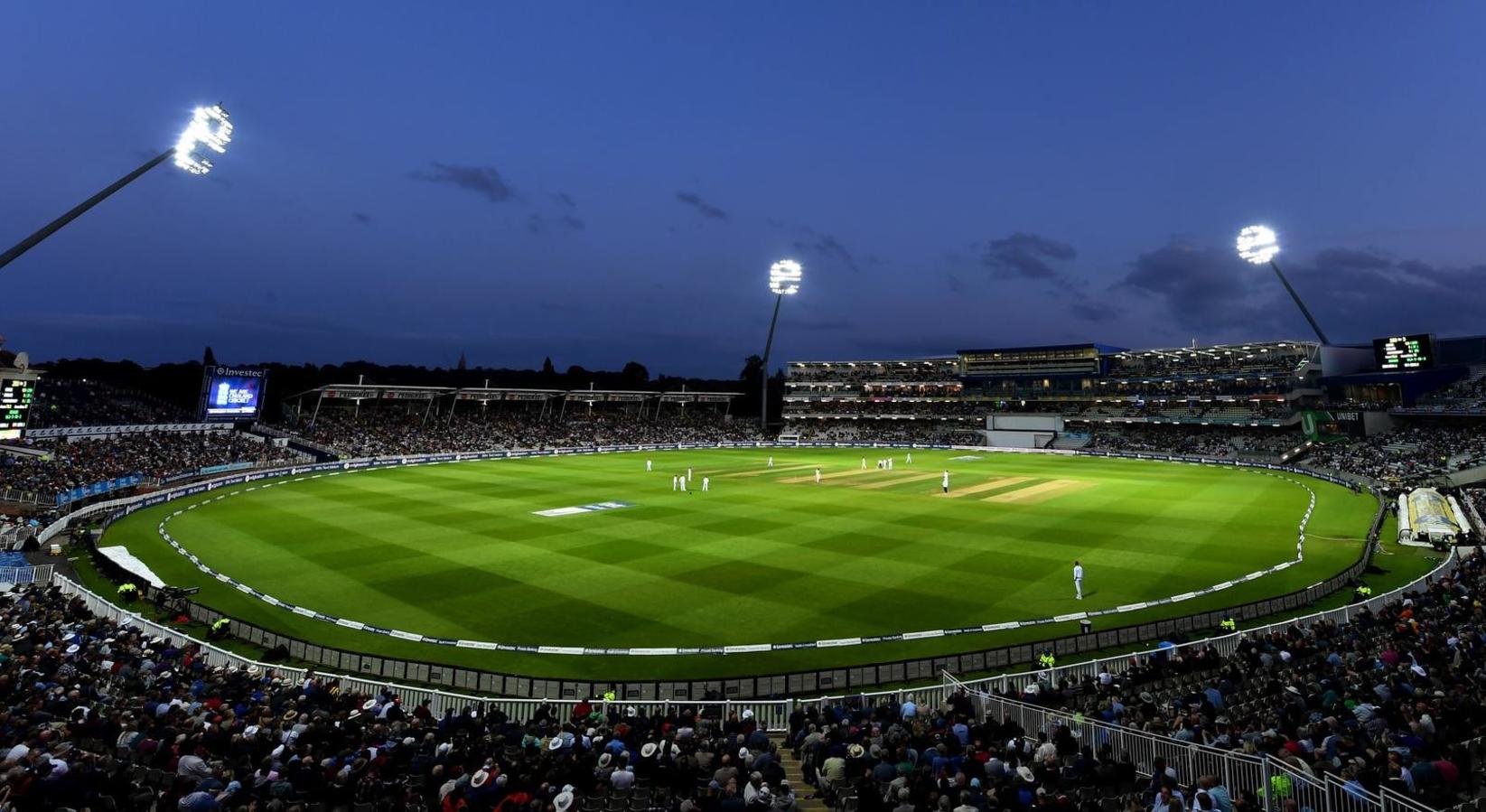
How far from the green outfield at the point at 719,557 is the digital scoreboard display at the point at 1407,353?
2620 cm

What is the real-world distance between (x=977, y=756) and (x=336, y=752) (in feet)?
29.9

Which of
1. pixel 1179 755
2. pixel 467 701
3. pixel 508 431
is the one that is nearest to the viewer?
pixel 1179 755

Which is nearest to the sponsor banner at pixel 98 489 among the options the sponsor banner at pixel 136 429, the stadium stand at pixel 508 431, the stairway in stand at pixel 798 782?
the sponsor banner at pixel 136 429

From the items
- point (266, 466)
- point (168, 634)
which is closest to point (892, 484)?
point (168, 634)

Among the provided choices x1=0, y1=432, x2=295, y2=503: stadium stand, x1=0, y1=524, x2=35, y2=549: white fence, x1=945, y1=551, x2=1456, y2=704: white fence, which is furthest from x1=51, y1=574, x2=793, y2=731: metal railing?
x1=0, y1=432, x2=295, y2=503: stadium stand

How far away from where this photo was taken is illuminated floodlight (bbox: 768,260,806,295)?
95.3 m

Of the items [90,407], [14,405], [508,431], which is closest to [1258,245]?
[508,431]

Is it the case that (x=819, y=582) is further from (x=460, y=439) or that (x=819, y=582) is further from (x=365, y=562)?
(x=460, y=439)

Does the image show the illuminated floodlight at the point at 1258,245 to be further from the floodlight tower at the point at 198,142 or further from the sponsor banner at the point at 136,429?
the sponsor banner at the point at 136,429

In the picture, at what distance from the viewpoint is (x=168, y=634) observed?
17922 millimetres

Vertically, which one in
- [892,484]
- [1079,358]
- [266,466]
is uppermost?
[1079,358]

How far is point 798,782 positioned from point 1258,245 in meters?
75.3

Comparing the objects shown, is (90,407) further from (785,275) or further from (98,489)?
(785,275)

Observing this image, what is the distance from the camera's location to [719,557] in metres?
28.6
